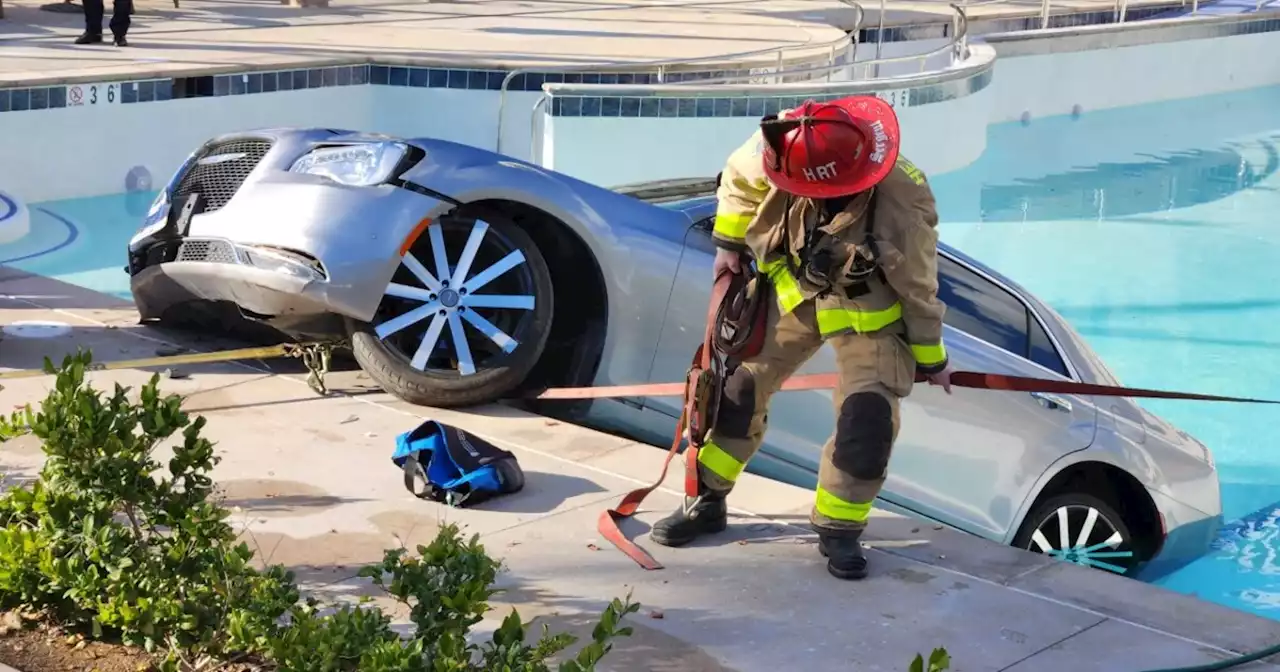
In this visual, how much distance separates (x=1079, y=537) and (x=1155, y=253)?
Result: 730 centimetres

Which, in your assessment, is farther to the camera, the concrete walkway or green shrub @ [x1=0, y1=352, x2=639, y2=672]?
the concrete walkway

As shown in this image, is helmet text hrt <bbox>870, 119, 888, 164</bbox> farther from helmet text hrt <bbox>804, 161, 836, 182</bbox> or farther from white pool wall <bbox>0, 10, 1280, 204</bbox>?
white pool wall <bbox>0, 10, 1280, 204</bbox>

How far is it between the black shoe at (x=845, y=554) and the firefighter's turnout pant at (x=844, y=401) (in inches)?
1.0

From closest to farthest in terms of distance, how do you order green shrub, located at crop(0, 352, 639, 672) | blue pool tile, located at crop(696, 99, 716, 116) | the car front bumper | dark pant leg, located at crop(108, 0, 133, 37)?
green shrub, located at crop(0, 352, 639, 672), the car front bumper, blue pool tile, located at crop(696, 99, 716, 116), dark pant leg, located at crop(108, 0, 133, 37)

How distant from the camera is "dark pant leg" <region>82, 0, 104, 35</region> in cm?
1328

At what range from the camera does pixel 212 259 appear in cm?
554

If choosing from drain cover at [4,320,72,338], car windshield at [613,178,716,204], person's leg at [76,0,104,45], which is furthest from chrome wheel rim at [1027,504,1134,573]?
person's leg at [76,0,104,45]

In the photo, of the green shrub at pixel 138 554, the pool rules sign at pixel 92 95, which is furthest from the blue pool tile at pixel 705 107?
the green shrub at pixel 138 554

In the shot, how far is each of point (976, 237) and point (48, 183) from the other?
6.75 m

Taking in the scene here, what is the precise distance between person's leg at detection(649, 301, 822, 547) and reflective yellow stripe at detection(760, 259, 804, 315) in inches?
1.0

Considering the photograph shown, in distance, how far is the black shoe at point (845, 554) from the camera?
4180 millimetres

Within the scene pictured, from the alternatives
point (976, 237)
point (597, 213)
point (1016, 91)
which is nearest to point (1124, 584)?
point (597, 213)

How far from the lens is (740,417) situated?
4359 mm

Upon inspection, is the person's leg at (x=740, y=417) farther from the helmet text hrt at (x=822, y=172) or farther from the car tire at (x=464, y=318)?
the car tire at (x=464, y=318)
